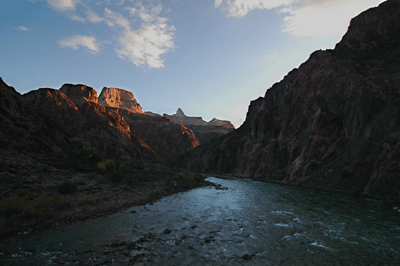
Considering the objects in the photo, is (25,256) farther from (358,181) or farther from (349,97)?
(349,97)

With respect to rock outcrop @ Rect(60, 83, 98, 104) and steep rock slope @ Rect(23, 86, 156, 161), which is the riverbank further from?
rock outcrop @ Rect(60, 83, 98, 104)

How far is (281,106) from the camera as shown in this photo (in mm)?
74125

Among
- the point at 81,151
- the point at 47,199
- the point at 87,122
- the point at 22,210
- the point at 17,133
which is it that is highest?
the point at 87,122

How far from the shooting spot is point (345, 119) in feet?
143

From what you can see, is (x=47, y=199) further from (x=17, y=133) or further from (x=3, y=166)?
(x=17, y=133)

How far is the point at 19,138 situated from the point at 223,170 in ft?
269

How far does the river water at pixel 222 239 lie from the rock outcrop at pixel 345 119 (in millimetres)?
17489

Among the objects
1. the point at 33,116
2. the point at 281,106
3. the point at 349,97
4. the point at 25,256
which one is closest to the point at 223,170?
the point at 281,106

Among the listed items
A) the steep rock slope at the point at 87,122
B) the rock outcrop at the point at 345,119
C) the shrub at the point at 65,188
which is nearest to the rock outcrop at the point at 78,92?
the steep rock slope at the point at 87,122

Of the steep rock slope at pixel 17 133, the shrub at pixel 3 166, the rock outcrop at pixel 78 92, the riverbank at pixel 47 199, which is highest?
the rock outcrop at pixel 78 92

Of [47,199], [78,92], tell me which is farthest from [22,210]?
[78,92]

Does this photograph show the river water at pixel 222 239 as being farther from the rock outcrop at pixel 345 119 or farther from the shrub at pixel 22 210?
the rock outcrop at pixel 345 119

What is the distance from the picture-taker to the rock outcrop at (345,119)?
108 ft

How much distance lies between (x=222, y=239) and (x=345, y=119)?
43630 mm
